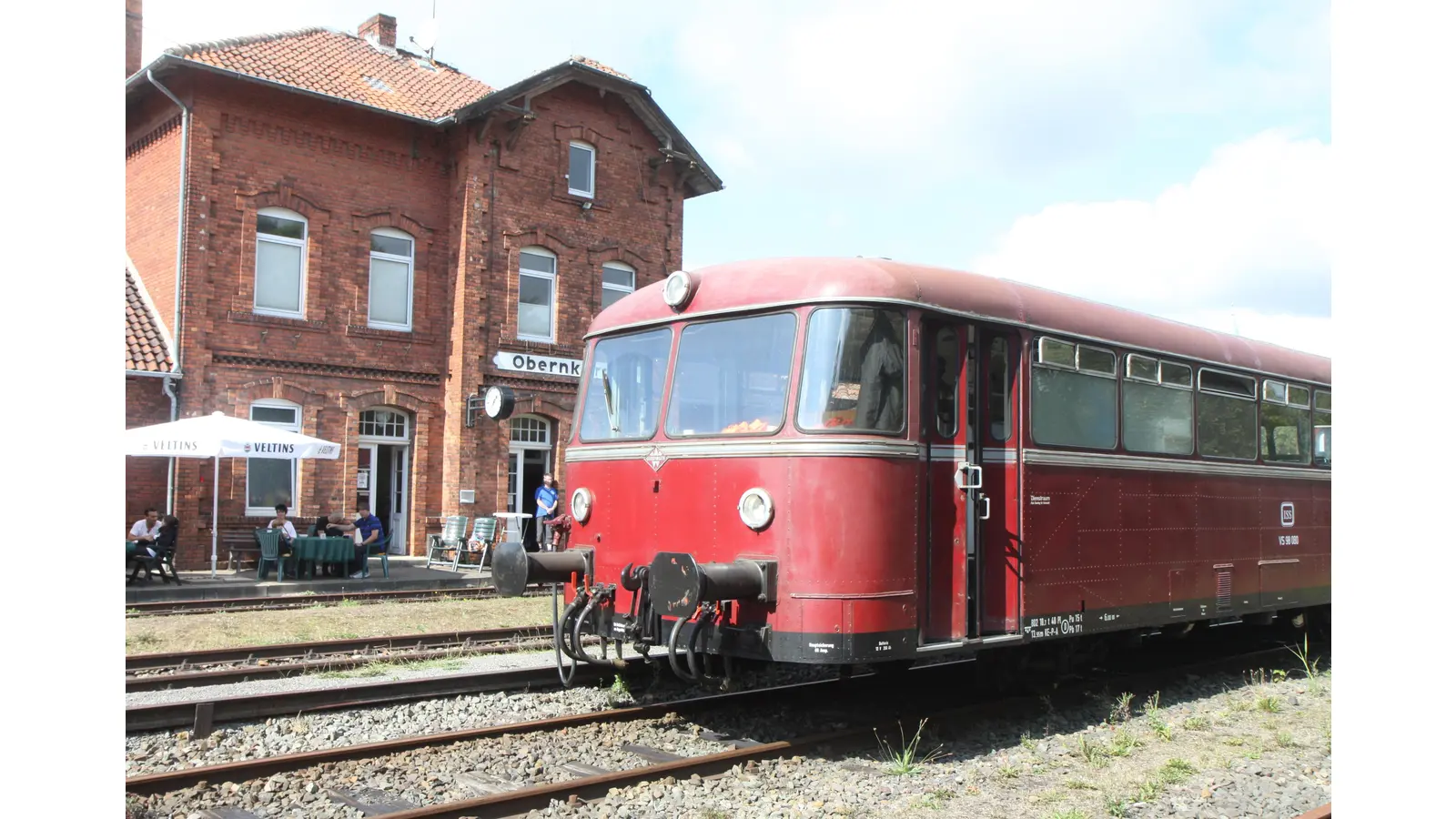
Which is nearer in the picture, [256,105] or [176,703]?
[176,703]

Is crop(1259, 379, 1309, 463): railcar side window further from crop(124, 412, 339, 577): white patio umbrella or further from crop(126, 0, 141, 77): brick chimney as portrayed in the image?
crop(126, 0, 141, 77): brick chimney

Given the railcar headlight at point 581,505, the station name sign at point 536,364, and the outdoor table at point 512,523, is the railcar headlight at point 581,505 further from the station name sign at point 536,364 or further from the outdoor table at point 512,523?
the station name sign at point 536,364

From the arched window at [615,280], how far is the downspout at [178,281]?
848cm

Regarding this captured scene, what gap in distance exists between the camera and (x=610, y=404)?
8.66 meters

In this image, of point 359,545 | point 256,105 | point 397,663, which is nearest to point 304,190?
point 256,105

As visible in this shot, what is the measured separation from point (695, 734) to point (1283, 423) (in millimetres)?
6881

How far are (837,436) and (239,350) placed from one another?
54.6 feet

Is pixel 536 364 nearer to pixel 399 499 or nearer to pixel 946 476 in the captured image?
pixel 399 499

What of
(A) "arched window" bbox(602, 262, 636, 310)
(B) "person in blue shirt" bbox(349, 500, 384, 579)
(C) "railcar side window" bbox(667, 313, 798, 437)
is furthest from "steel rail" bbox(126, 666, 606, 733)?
(A) "arched window" bbox(602, 262, 636, 310)

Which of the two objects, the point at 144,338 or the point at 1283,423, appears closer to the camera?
the point at 1283,423

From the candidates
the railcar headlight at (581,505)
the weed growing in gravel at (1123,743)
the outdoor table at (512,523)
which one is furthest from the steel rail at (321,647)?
the outdoor table at (512,523)

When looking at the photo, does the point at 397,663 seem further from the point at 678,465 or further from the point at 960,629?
the point at 960,629

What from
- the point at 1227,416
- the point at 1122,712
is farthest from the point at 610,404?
the point at 1227,416

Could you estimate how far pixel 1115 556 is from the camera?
905 centimetres
